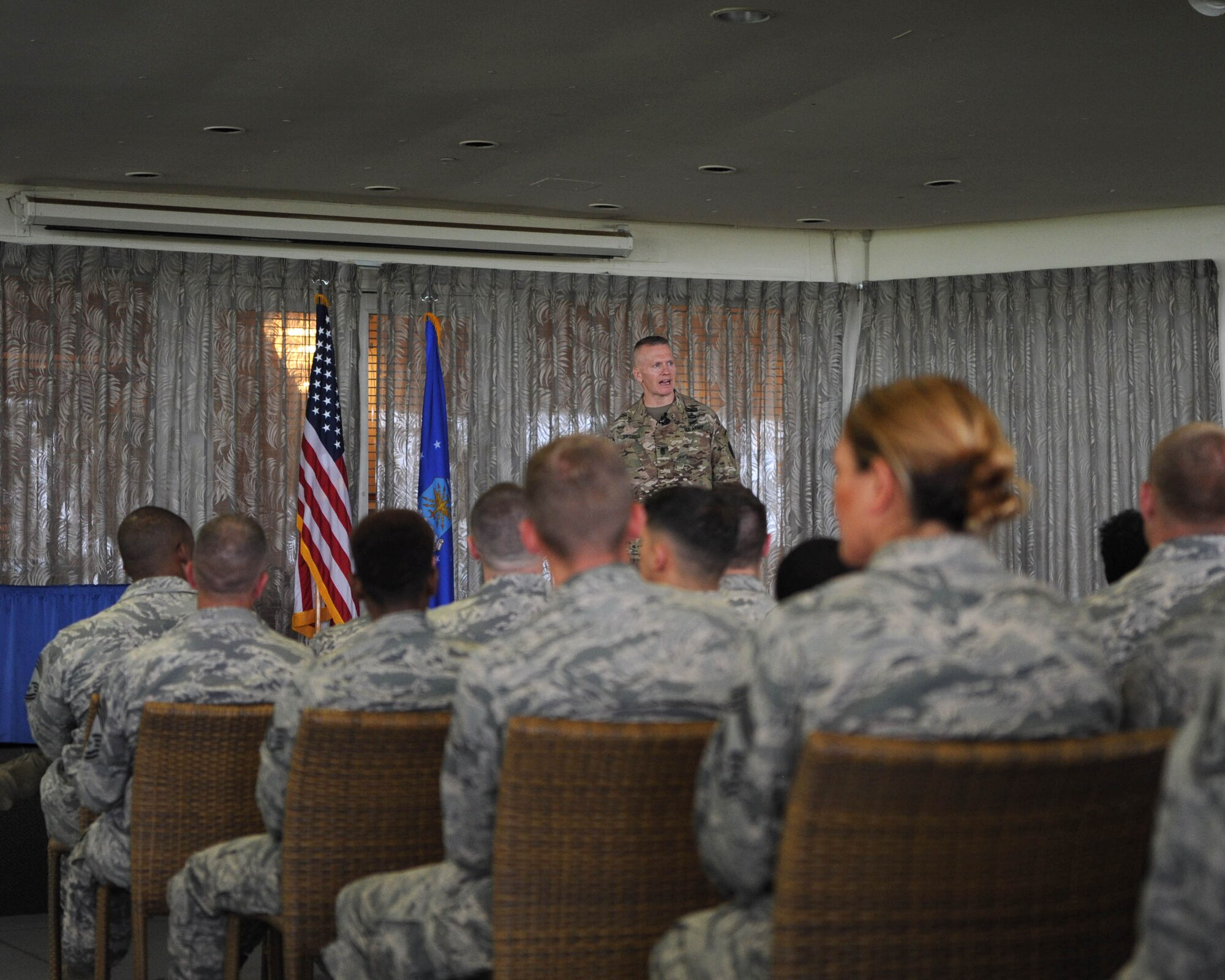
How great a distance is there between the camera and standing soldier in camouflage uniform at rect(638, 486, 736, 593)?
2768 mm

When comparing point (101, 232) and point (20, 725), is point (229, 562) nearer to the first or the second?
point (20, 725)

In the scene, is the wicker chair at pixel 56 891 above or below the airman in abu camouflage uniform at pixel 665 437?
below

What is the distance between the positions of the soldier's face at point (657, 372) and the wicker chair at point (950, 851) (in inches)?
171

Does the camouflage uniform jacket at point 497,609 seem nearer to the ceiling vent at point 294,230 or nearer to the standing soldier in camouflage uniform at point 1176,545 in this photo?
the standing soldier in camouflage uniform at point 1176,545

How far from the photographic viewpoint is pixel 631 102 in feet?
19.2

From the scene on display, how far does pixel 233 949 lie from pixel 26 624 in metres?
4.76

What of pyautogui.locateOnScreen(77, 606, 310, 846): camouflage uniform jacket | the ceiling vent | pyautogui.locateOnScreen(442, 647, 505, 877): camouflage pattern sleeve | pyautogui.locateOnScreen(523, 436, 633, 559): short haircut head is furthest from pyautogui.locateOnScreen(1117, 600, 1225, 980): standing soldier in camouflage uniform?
the ceiling vent

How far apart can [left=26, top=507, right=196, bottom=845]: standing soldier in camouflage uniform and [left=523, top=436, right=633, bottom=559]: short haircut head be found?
6.11 feet

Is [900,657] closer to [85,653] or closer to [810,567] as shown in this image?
[810,567]

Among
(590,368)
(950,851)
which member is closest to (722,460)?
(590,368)

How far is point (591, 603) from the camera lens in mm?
2004

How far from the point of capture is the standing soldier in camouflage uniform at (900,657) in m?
1.51

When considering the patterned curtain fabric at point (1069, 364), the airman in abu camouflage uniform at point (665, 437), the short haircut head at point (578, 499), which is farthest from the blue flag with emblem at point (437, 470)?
the short haircut head at point (578, 499)

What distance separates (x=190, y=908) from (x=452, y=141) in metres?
4.38
